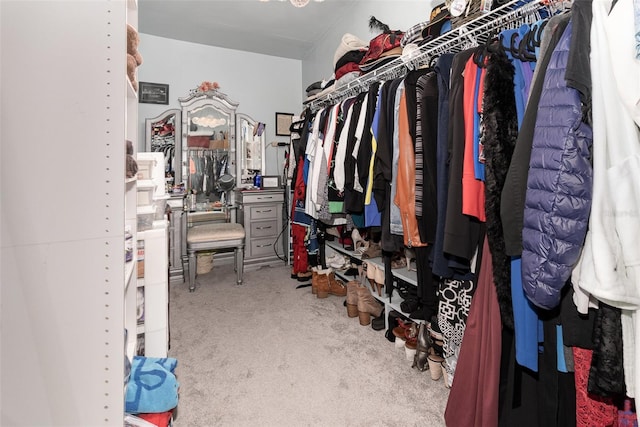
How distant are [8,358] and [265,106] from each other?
3.83m

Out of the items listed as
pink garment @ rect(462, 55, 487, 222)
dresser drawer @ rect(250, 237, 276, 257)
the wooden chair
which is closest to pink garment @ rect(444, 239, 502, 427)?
pink garment @ rect(462, 55, 487, 222)

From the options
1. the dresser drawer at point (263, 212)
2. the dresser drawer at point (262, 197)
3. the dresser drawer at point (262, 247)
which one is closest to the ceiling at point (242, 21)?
the dresser drawer at point (262, 197)

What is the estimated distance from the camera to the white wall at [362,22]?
2.30 metres

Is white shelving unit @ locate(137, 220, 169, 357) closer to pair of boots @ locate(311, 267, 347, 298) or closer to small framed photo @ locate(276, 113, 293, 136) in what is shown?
pair of boots @ locate(311, 267, 347, 298)

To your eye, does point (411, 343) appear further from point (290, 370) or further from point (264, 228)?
point (264, 228)

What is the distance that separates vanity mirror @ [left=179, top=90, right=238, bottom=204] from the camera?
3590 millimetres

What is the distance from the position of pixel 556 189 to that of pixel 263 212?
3.11m

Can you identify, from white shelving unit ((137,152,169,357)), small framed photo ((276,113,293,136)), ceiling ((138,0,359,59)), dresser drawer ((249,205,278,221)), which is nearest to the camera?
white shelving unit ((137,152,169,357))

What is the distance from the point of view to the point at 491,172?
1082 millimetres

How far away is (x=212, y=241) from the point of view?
3.12m

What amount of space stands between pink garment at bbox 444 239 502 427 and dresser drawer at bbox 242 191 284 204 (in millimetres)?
2714

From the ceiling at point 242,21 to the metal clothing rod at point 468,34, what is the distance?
4.43 ft

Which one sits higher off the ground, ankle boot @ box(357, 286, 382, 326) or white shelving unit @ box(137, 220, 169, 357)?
white shelving unit @ box(137, 220, 169, 357)

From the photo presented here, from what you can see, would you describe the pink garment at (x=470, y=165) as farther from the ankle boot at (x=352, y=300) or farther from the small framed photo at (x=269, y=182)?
the small framed photo at (x=269, y=182)
